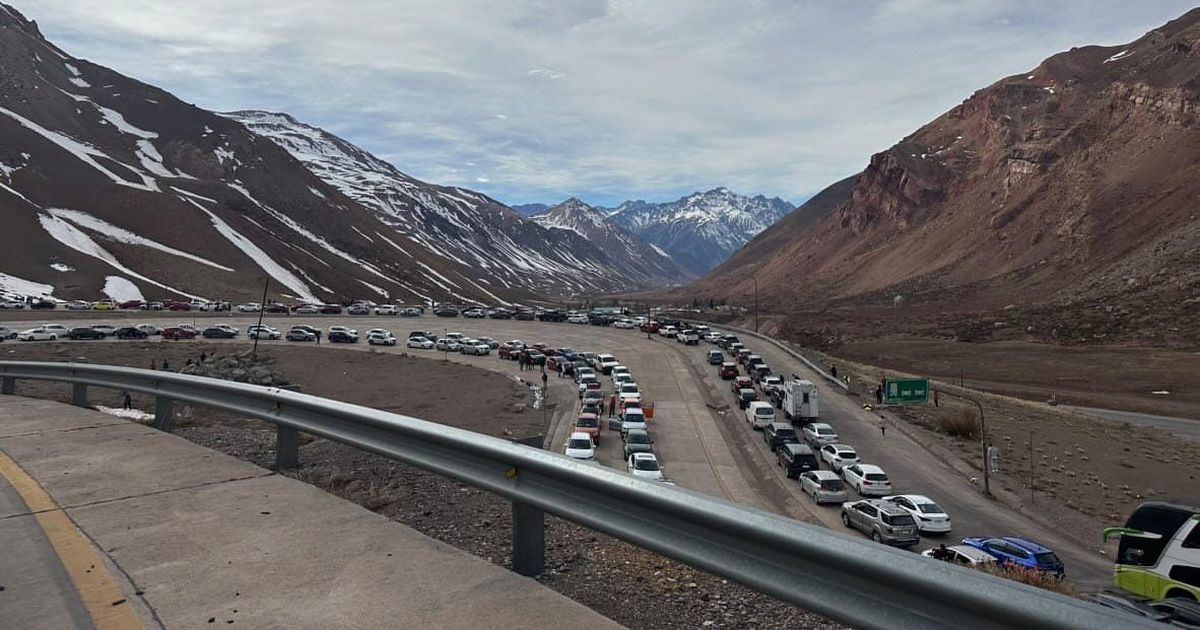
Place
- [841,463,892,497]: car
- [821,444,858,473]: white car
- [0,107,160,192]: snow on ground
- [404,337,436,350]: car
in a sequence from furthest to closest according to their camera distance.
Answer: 1. [0,107,160,192]: snow on ground
2. [404,337,436,350]: car
3. [821,444,858,473]: white car
4. [841,463,892,497]: car

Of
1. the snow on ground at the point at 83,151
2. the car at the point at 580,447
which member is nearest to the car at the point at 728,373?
the car at the point at 580,447

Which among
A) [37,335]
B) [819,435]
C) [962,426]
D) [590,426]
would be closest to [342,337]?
[37,335]

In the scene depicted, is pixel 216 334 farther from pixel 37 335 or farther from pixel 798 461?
pixel 798 461

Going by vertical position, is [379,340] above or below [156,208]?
below

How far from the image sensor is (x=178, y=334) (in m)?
64.4

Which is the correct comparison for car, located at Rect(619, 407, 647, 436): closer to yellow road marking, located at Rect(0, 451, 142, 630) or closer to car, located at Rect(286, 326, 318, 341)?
yellow road marking, located at Rect(0, 451, 142, 630)

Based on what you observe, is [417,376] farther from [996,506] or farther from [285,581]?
[285,581]

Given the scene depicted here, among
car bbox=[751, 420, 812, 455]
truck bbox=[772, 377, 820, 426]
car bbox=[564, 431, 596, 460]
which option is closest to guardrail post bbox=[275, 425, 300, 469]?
car bbox=[564, 431, 596, 460]

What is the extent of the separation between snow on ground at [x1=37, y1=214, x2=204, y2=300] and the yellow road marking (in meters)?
111

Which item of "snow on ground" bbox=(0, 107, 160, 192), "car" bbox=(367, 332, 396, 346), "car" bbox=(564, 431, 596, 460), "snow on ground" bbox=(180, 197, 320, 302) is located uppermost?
"snow on ground" bbox=(0, 107, 160, 192)

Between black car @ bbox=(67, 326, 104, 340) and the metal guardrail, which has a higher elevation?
the metal guardrail

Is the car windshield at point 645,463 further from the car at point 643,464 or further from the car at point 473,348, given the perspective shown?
the car at point 473,348

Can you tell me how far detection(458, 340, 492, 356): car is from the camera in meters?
71.1

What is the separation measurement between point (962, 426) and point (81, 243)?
4578 inches
